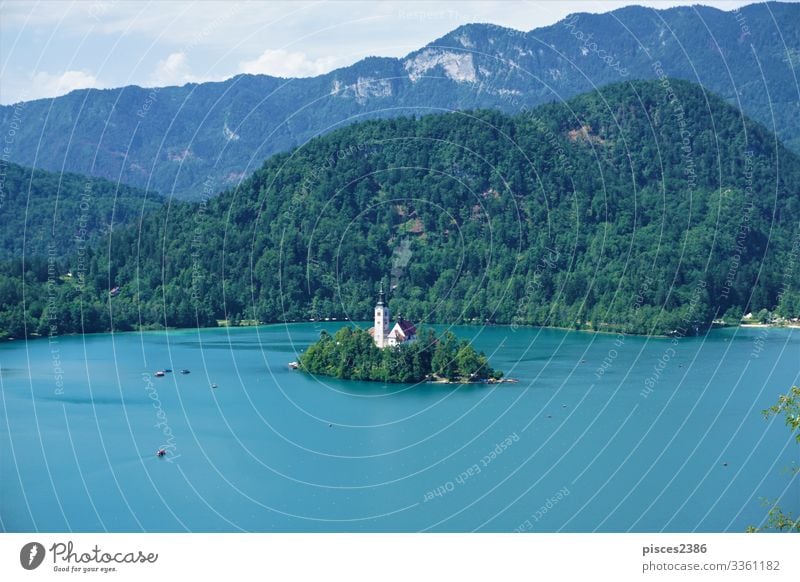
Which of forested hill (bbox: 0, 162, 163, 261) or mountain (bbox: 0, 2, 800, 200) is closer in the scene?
forested hill (bbox: 0, 162, 163, 261)

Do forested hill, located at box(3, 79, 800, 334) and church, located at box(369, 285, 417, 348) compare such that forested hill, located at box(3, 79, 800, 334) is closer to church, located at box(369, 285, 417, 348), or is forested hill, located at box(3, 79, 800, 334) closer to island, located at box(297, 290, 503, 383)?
church, located at box(369, 285, 417, 348)

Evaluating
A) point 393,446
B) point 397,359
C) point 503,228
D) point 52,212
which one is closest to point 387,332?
point 397,359

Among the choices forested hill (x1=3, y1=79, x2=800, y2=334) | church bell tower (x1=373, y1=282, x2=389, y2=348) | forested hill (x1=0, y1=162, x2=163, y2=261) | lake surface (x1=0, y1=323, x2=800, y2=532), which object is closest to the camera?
lake surface (x1=0, y1=323, x2=800, y2=532)

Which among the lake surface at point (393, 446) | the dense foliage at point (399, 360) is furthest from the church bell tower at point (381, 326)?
the lake surface at point (393, 446)

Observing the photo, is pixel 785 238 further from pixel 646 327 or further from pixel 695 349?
pixel 695 349

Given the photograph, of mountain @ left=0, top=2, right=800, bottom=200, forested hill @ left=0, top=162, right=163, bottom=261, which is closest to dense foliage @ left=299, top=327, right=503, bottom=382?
forested hill @ left=0, top=162, right=163, bottom=261

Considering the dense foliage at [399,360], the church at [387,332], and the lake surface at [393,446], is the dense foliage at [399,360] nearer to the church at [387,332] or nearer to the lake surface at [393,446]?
the church at [387,332]

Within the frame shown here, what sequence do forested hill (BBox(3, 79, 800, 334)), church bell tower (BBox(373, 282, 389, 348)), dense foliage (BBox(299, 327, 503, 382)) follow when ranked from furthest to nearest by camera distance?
1. forested hill (BBox(3, 79, 800, 334))
2. church bell tower (BBox(373, 282, 389, 348))
3. dense foliage (BBox(299, 327, 503, 382))

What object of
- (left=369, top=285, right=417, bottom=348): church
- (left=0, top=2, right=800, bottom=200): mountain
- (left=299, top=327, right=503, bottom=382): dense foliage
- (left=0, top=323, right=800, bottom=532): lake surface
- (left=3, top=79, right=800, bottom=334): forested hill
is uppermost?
(left=0, top=2, right=800, bottom=200): mountain
